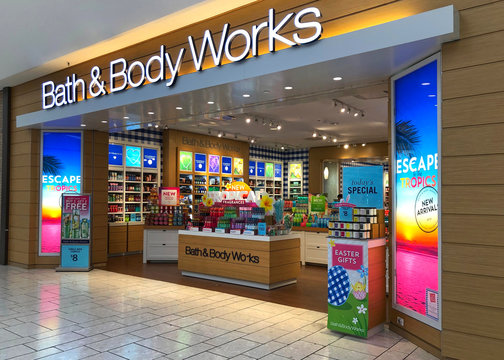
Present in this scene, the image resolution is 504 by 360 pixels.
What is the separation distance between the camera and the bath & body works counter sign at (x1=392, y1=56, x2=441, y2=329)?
13.1 feet

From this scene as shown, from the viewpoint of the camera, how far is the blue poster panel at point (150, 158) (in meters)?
11.8

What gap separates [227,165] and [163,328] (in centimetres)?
982

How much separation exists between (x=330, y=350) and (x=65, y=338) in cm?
284

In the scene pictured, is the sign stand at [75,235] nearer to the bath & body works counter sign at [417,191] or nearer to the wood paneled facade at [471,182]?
the bath & body works counter sign at [417,191]

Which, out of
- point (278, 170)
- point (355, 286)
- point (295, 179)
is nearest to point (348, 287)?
point (355, 286)

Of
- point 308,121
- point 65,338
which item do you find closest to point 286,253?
point 65,338

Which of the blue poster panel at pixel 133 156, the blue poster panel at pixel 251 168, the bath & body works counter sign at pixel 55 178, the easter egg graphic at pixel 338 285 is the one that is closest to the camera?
the easter egg graphic at pixel 338 285

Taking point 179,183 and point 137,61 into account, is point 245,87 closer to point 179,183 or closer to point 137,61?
point 137,61

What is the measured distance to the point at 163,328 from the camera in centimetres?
476

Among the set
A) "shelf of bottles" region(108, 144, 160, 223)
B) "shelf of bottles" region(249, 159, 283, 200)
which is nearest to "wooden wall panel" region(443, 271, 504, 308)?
"shelf of bottles" region(108, 144, 160, 223)

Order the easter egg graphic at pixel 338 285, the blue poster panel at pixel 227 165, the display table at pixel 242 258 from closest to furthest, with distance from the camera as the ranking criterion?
1. the easter egg graphic at pixel 338 285
2. the display table at pixel 242 258
3. the blue poster panel at pixel 227 165

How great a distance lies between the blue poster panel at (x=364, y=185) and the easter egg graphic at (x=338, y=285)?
0.84 meters

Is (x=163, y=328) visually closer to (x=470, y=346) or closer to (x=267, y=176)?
(x=470, y=346)

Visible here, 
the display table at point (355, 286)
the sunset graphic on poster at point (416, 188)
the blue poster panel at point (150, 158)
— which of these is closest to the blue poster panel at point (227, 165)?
the blue poster panel at point (150, 158)
